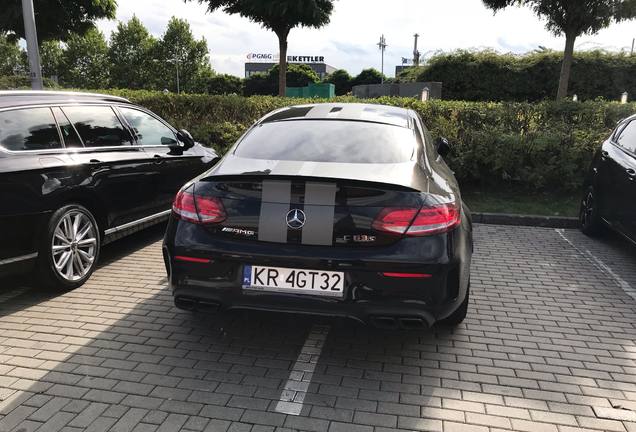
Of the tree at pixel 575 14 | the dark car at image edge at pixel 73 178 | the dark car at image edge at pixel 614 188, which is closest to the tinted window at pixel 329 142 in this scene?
A: the dark car at image edge at pixel 73 178

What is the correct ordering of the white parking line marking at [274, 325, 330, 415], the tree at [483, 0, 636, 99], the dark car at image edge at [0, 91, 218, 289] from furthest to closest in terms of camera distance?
the tree at [483, 0, 636, 99], the dark car at image edge at [0, 91, 218, 289], the white parking line marking at [274, 325, 330, 415]

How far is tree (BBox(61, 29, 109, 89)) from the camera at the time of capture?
64988mm

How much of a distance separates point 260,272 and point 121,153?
9.88ft

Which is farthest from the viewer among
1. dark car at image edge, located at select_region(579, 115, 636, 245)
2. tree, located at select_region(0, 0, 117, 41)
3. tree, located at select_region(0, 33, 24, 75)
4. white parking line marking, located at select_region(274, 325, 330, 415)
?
tree, located at select_region(0, 33, 24, 75)

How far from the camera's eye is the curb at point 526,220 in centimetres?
735

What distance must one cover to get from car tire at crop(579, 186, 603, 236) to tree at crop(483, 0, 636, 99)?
641cm

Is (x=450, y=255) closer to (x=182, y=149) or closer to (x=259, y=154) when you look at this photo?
(x=259, y=154)

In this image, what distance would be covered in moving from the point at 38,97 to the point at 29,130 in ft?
1.52

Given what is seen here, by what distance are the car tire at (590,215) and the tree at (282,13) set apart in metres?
9.56

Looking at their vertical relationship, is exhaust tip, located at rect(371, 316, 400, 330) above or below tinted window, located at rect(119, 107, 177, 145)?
below

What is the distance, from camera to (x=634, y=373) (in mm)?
3377

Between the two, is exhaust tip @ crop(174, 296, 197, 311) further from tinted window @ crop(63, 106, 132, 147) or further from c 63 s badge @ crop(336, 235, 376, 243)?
tinted window @ crop(63, 106, 132, 147)

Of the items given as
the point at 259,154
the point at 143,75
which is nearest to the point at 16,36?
the point at 259,154

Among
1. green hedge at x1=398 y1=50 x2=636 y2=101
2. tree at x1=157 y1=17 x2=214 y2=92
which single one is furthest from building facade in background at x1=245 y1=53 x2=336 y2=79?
green hedge at x1=398 y1=50 x2=636 y2=101
